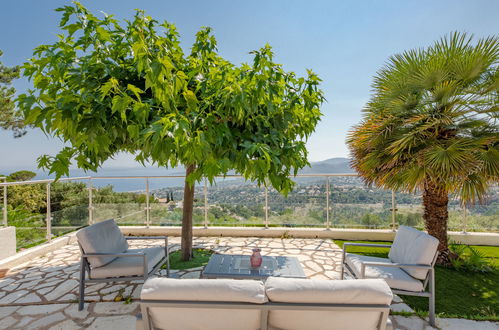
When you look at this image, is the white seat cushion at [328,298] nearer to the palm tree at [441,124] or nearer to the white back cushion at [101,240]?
the white back cushion at [101,240]

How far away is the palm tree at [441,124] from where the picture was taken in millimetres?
3363

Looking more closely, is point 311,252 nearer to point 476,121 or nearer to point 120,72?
point 476,121

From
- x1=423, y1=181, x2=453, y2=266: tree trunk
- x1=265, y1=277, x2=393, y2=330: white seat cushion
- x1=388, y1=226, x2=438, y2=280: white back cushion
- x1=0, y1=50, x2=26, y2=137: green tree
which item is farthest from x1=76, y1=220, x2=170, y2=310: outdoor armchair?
x1=0, y1=50, x2=26, y2=137: green tree

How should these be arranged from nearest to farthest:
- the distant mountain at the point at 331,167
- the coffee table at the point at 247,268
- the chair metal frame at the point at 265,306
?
the chair metal frame at the point at 265,306 → the coffee table at the point at 247,268 → the distant mountain at the point at 331,167

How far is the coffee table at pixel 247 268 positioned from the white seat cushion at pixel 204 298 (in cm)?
123

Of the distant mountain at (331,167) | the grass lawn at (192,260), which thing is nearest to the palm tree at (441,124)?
the distant mountain at (331,167)

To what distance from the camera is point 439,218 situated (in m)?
4.00

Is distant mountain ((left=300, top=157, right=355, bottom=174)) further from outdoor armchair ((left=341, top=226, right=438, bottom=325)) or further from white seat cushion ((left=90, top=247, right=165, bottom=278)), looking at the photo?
white seat cushion ((left=90, top=247, right=165, bottom=278))

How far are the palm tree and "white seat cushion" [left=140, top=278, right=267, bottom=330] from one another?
9.96 ft

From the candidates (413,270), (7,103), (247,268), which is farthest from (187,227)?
(7,103)

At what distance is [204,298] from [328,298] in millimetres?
722

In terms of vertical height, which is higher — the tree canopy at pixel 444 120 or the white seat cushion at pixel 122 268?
the tree canopy at pixel 444 120

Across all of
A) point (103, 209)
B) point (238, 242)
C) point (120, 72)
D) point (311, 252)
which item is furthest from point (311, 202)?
point (103, 209)

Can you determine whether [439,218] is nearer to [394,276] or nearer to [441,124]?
[441,124]
